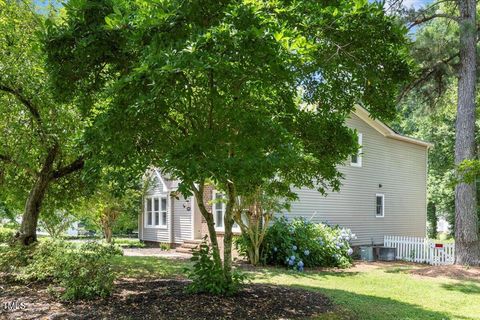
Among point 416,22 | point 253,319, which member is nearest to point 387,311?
point 253,319

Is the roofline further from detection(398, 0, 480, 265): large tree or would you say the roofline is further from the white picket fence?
the white picket fence

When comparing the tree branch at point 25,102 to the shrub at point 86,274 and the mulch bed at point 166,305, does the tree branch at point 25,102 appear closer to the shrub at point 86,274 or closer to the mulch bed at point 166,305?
the shrub at point 86,274

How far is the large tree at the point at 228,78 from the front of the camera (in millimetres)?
4273

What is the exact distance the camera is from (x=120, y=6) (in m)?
5.04

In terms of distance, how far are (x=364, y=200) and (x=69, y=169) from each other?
13.6 meters

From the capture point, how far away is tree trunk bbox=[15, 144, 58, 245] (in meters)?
9.02

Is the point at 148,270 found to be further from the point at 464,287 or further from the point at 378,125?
the point at 378,125

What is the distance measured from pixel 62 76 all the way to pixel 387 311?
6.39 meters

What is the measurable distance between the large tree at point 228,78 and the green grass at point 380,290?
2.40 meters

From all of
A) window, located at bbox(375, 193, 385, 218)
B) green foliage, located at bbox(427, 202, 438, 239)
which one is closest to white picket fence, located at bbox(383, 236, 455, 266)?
window, located at bbox(375, 193, 385, 218)

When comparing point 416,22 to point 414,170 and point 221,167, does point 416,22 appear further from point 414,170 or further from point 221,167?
point 221,167

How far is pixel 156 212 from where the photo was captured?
67.4 ft

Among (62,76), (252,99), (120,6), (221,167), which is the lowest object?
(221,167)

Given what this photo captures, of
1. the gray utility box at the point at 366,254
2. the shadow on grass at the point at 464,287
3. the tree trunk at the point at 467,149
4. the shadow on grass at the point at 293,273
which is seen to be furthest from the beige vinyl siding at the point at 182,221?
the shadow on grass at the point at 464,287
